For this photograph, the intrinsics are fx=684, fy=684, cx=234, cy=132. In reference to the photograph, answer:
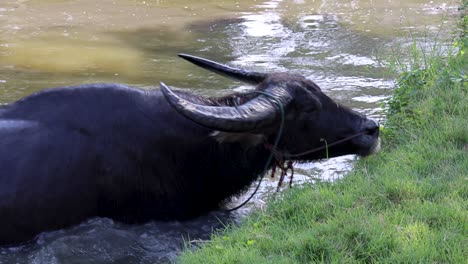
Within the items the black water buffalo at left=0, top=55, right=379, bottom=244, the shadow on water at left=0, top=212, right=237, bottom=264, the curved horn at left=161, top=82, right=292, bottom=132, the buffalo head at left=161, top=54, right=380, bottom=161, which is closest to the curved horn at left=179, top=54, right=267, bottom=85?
the buffalo head at left=161, top=54, right=380, bottom=161

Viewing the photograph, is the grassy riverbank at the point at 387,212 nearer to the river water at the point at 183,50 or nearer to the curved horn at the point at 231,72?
the river water at the point at 183,50

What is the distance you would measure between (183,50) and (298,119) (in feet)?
17.6

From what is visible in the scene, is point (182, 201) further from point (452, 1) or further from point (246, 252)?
point (452, 1)

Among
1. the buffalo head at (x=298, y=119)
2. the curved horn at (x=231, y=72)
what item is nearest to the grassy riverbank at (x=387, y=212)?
the buffalo head at (x=298, y=119)

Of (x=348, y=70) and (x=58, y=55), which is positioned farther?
(x=58, y=55)

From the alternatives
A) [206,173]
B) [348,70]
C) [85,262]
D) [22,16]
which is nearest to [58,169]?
[85,262]

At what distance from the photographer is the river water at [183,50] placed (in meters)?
4.57

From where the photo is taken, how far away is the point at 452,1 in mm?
13922

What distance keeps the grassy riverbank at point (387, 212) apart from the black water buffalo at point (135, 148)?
1.33ft

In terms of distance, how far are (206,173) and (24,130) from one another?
127 centimetres

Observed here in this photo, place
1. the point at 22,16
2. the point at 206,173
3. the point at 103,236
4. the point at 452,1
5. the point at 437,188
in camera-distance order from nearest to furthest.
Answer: the point at 437,188 < the point at 103,236 < the point at 206,173 < the point at 22,16 < the point at 452,1

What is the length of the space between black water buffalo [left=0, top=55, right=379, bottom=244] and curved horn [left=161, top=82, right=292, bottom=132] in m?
0.02

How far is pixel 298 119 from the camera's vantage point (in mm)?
4727

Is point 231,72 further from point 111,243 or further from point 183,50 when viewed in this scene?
point 183,50
